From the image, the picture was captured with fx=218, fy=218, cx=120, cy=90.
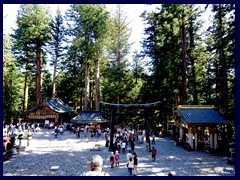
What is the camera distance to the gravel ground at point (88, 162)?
38.4ft

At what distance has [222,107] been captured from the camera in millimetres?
18469

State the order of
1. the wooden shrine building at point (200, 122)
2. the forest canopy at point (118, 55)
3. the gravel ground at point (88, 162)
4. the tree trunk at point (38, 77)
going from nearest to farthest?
the gravel ground at point (88, 162)
the wooden shrine building at point (200, 122)
the forest canopy at point (118, 55)
the tree trunk at point (38, 77)

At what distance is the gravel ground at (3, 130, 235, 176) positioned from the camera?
11703 millimetres

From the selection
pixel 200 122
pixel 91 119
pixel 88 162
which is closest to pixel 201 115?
pixel 200 122

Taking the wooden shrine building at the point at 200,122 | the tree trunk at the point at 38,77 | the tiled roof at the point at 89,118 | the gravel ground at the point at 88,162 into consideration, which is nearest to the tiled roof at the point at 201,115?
the wooden shrine building at the point at 200,122

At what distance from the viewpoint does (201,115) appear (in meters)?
18.5

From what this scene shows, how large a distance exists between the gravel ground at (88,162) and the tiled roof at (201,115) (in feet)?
8.33

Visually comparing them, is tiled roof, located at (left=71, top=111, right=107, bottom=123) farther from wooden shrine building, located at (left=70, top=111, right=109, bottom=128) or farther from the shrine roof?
the shrine roof

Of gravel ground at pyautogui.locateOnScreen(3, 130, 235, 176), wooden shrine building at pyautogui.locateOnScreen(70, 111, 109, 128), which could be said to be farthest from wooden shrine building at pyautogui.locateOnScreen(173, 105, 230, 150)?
wooden shrine building at pyautogui.locateOnScreen(70, 111, 109, 128)

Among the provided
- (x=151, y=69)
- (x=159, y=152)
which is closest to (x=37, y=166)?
(x=159, y=152)

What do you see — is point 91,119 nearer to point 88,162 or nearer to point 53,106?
point 53,106

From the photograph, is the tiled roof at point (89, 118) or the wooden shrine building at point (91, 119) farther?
the tiled roof at point (89, 118)

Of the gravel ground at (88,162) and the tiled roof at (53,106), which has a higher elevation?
the tiled roof at (53,106)

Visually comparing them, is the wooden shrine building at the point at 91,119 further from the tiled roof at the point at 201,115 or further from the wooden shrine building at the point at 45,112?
the tiled roof at the point at 201,115
